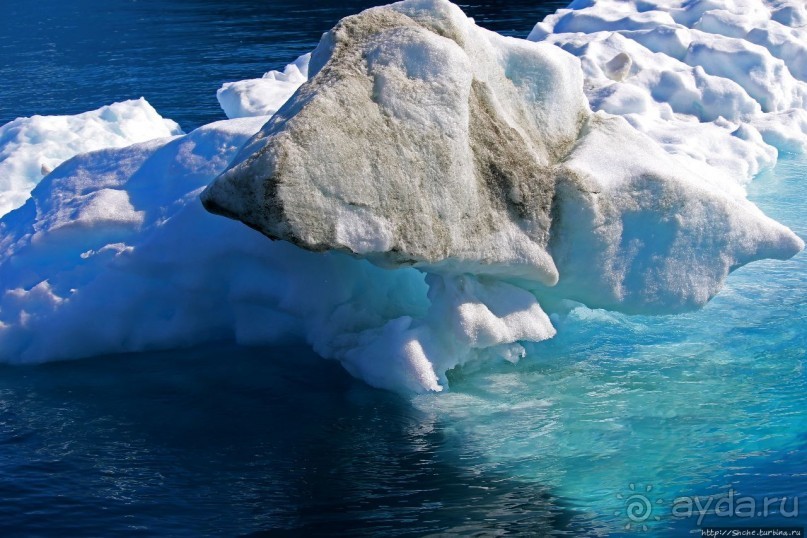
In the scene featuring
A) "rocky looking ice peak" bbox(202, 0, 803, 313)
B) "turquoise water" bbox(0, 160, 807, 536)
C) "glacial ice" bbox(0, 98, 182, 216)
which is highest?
"rocky looking ice peak" bbox(202, 0, 803, 313)

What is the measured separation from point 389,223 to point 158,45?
15.0 metres

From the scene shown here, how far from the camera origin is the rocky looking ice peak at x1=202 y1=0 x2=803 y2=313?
5.48m

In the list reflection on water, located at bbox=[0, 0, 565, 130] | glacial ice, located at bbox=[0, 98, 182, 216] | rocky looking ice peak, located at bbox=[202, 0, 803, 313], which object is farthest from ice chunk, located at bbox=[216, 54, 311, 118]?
rocky looking ice peak, located at bbox=[202, 0, 803, 313]

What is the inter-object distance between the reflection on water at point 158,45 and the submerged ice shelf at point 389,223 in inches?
257

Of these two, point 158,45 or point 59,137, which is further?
point 158,45

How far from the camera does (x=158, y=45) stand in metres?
19.2

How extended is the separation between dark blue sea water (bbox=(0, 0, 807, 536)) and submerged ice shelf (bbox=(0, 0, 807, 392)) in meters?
0.30

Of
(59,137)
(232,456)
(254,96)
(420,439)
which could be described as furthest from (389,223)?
(59,137)

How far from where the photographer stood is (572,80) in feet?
23.7

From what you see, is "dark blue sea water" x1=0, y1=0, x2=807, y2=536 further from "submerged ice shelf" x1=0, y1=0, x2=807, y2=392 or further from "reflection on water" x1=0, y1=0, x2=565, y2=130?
"reflection on water" x1=0, y1=0, x2=565, y2=130

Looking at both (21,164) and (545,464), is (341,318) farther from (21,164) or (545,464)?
(21,164)

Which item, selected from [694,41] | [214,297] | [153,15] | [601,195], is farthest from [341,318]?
[153,15]

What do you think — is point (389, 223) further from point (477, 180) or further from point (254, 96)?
point (254, 96)

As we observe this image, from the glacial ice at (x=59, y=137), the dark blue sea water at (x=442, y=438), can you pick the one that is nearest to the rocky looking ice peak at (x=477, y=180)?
the dark blue sea water at (x=442, y=438)
